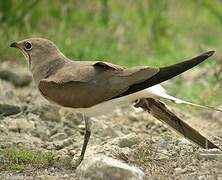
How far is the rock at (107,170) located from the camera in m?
4.36

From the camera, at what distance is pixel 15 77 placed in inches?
305

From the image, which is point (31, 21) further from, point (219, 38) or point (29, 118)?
point (219, 38)

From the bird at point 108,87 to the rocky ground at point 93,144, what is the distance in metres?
0.24

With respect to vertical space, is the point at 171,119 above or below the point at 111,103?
below

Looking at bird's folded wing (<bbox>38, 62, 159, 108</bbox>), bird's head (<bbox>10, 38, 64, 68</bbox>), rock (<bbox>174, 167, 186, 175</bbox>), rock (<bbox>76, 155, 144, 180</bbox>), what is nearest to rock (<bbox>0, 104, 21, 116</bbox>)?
bird's head (<bbox>10, 38, 64, 68</bbox>)

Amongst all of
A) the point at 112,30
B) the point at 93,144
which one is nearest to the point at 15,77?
the point at 93,144

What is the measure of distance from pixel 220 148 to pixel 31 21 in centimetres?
454

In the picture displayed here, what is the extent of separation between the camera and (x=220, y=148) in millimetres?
5277

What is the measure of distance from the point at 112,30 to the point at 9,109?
356cm

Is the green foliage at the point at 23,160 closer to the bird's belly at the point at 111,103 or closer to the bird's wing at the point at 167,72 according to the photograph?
the bird's belly at the point at 111,103

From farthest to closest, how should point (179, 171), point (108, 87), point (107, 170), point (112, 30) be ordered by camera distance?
point (112, 30)
point (108, 87)
point (179, 171)
point (107, 170)

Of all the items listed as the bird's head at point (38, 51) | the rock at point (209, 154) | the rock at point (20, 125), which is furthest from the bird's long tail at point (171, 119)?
the rock at point (20, 125)

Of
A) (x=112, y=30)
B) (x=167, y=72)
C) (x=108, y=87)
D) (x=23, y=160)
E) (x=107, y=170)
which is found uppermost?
(x=167, y=72)

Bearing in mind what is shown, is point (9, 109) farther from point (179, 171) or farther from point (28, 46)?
point (179, 171)
